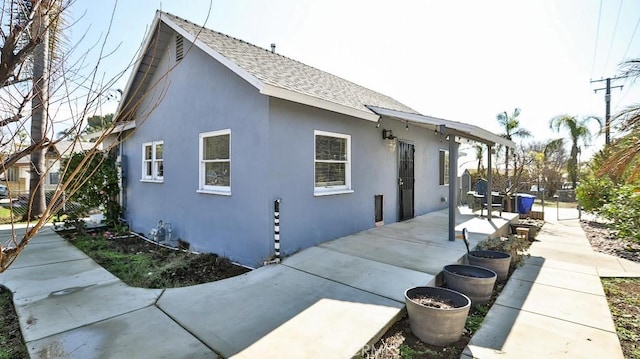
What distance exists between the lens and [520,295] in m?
4.75

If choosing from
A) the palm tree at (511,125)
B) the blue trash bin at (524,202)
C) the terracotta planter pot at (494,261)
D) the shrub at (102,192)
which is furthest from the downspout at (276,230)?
the palm tree at (511,125)

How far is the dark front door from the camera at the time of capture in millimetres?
9672

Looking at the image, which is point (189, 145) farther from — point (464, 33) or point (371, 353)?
point (464, 33)

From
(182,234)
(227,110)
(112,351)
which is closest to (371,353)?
(112,351)

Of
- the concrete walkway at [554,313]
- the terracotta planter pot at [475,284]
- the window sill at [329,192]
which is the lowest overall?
the concrete walkway at [554,313]

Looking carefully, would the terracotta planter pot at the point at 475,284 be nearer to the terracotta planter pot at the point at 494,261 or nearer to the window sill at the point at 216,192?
the terracotta planter pot at the point at 494,261

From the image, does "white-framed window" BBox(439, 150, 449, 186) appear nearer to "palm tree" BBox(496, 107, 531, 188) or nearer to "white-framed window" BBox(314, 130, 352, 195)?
"white-framed window" BBox(314, 130, 352, 195)

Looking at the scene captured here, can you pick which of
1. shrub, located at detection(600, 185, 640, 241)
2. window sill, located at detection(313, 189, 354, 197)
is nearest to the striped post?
window sill, located at detection(313, 189, 354, 197)

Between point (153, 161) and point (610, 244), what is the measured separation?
41.4 ft

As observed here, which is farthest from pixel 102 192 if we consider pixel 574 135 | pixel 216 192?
pixel 574 135

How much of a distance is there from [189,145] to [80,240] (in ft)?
14.4

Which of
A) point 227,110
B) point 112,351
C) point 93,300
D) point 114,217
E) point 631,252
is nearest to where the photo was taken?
point 112,351

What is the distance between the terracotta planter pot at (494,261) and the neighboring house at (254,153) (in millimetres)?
2620

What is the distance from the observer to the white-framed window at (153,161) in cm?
884
